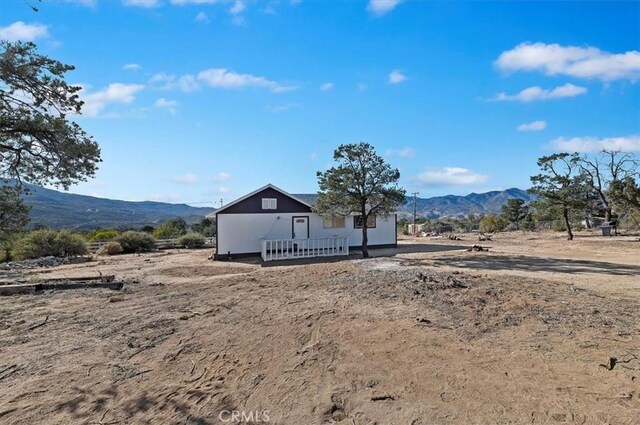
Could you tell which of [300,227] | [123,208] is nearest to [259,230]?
[300,227]

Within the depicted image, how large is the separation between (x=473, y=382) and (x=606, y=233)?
28906 mm

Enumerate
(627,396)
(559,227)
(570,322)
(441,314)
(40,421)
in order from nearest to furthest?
(40,421) → (627,396) → (570,322) → (441,314) → (559,227)

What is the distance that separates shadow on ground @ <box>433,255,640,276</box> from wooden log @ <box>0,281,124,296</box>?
1089cm

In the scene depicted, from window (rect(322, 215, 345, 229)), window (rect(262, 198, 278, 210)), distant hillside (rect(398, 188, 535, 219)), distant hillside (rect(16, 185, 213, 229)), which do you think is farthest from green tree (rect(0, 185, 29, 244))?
distant hillside (rect(398, 188, 535, 219))

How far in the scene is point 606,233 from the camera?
25844mm

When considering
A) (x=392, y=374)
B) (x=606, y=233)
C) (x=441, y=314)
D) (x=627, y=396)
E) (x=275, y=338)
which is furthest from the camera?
(x=606, y=233)

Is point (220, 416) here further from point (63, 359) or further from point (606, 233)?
point (606, 233)

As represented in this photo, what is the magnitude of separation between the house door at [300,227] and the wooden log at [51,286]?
10.3 meters

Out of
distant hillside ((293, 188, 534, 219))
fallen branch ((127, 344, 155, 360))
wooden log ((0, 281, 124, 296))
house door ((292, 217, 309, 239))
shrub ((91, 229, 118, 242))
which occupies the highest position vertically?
distant hillside ((293, 188, 534, 219))

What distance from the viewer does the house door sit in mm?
19312

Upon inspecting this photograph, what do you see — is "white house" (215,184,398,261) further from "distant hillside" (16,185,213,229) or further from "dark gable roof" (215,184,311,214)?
"distant hillside" (16,185,213,229)

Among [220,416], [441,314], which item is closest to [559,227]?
[441,314]

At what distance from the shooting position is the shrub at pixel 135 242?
2192 cm

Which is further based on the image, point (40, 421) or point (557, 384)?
point (557, 384)
